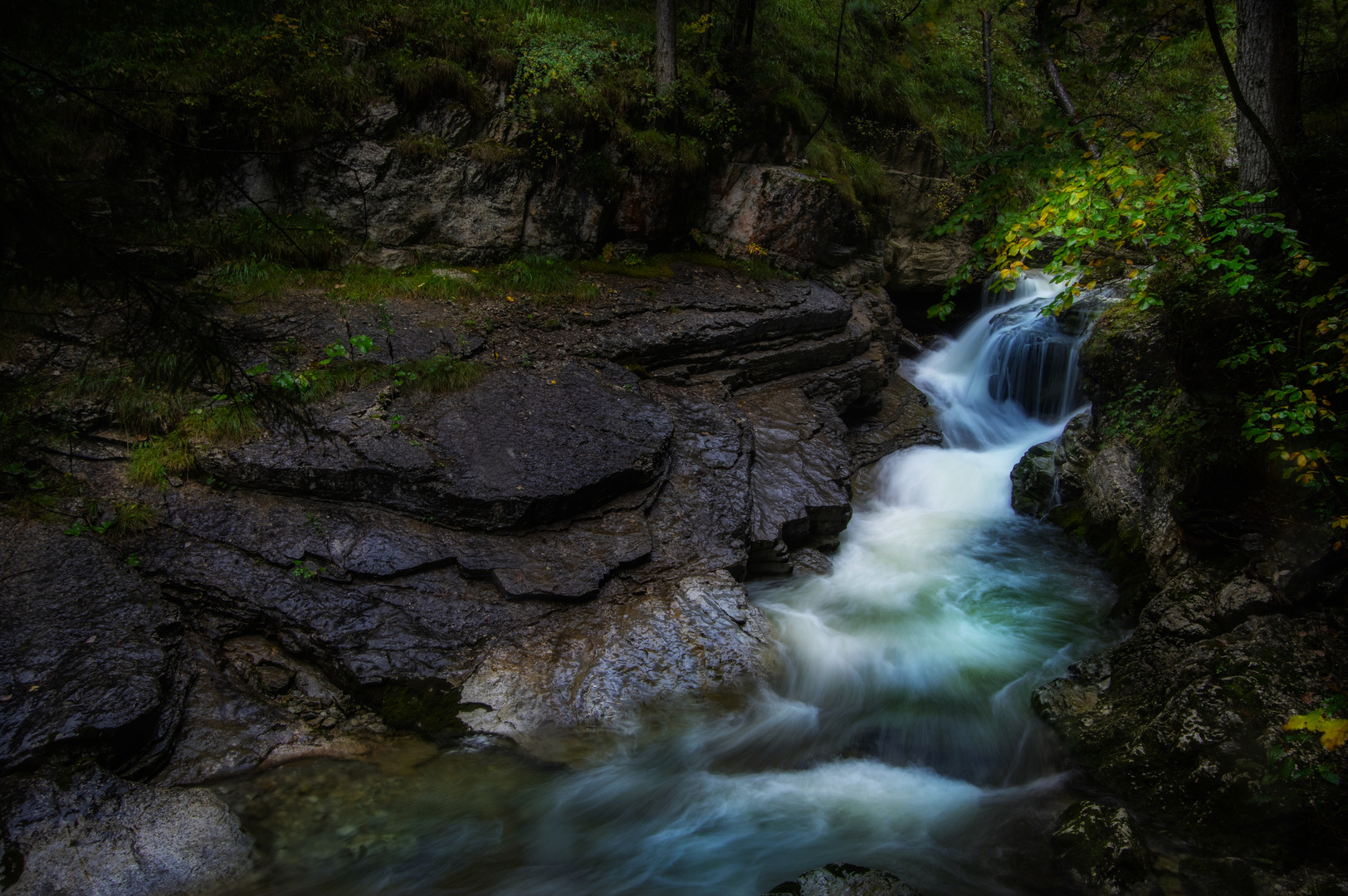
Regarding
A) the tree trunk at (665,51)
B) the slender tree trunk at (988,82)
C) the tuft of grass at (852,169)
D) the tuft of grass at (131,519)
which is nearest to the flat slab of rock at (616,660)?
the tuft of grass at (131,519)

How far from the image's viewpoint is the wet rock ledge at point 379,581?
4102mm

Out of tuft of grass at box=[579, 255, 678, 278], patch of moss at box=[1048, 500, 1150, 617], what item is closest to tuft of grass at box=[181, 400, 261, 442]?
tuft of grass at box=[579, 255, 678, 278]

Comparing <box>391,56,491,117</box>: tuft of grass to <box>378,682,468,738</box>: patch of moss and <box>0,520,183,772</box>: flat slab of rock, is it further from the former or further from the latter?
<box>378,682,468,738</box>: patch of moss

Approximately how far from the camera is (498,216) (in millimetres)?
8703

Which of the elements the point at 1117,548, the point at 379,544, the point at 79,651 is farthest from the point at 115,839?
the point at 1117,548

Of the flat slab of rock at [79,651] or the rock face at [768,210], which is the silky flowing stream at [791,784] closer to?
the flat slab of rock at [79,651]

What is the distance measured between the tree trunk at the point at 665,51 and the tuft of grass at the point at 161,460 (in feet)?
24.7

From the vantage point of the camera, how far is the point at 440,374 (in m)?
6.71

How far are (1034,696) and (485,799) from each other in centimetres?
432

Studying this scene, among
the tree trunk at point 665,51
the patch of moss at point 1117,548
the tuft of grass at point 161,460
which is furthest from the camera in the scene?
the tree trunk at point 665,51

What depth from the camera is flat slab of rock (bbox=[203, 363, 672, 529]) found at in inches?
227

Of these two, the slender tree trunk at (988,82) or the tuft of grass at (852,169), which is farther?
the slender tree trunk at (988,82)

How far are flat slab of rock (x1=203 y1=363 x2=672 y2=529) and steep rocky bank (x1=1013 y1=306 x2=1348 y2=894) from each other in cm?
429

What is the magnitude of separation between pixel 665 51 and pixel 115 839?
1027cm
